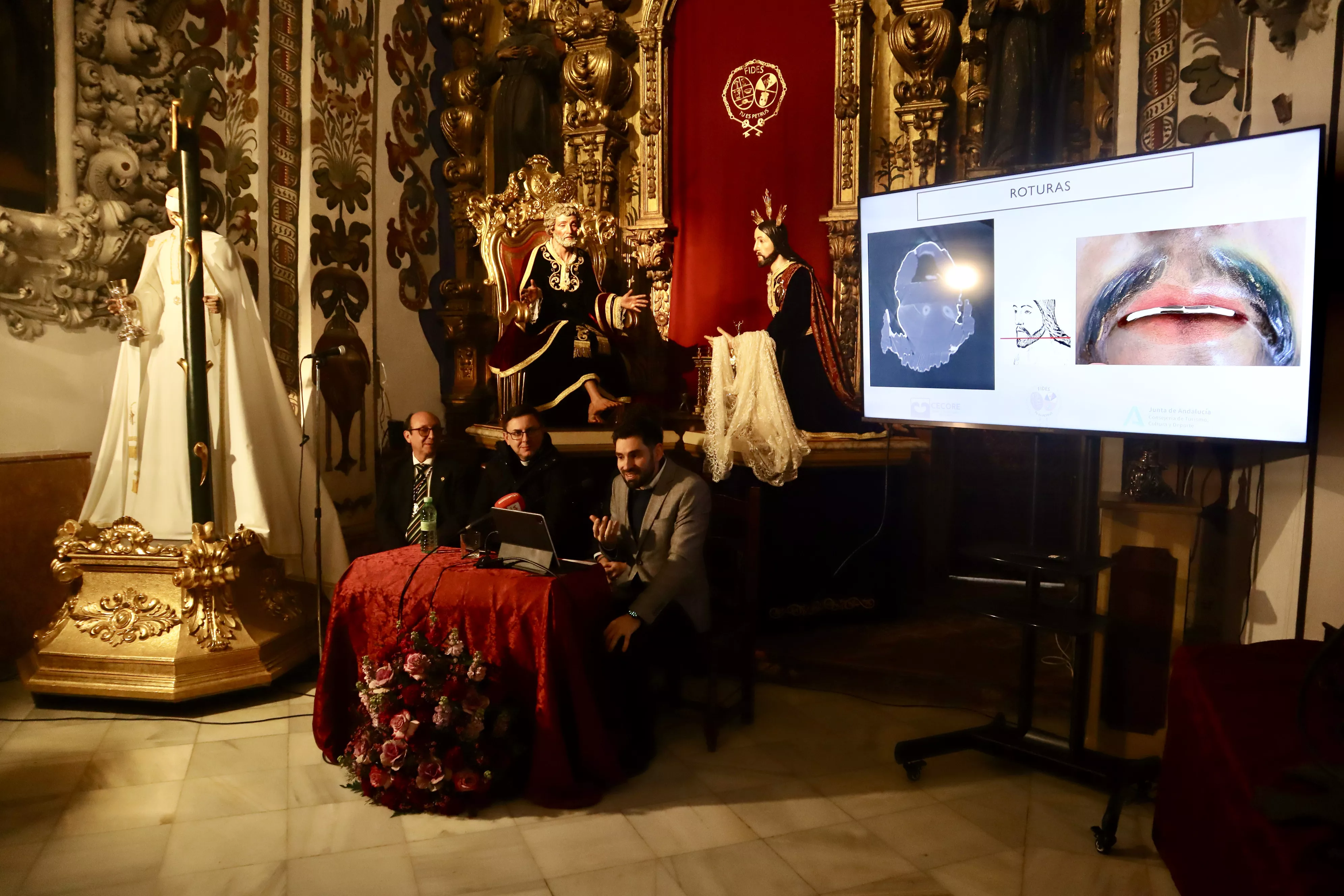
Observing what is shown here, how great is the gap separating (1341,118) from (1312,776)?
6.54ft

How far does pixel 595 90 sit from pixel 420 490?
9.69 feet

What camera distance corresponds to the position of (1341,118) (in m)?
2.70

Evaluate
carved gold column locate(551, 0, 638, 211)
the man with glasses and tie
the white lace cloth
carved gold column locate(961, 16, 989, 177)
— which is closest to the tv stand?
the white lace cloth

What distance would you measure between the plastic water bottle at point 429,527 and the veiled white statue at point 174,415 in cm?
73

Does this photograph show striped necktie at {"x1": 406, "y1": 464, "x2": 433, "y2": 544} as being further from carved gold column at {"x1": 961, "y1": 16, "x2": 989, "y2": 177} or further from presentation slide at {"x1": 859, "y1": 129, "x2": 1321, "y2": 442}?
carved gold column at {"x1": 961, "y1": 16, "x2": 989, "y2": 177}

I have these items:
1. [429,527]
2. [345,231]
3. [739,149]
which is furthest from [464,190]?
[429,527]

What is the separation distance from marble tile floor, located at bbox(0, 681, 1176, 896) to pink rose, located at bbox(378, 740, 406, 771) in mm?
179

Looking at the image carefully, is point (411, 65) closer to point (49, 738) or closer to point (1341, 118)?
point (49, 738)

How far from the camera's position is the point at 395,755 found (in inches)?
117

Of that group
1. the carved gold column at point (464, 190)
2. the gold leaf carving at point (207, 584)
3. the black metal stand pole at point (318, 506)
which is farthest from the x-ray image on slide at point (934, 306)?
the carved gold column at point (464, 190)

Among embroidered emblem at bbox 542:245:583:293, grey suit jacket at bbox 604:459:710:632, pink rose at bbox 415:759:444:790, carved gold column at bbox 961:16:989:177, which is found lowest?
pink rose at bbox 415:759:444:790

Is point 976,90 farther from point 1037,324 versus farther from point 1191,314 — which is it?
point 1191,314

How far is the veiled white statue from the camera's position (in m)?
4.19

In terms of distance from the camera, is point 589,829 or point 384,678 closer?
point 589,829
